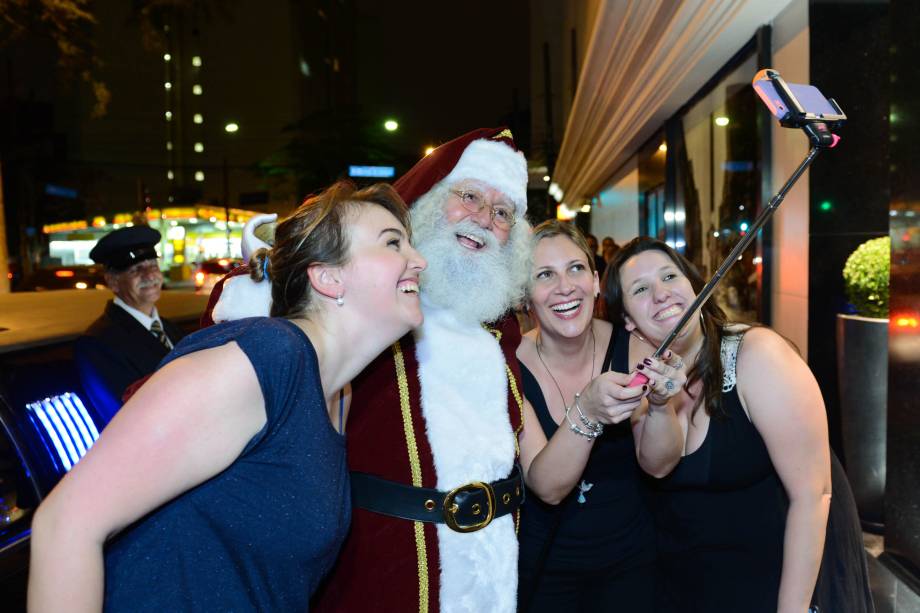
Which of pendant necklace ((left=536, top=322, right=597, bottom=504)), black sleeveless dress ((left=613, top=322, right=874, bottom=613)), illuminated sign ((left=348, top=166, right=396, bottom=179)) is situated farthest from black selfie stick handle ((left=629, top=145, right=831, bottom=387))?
illuminated sign ((left=348, top=166, right=396, bottom=179))

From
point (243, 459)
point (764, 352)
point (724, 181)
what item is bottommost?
point (243, 459)

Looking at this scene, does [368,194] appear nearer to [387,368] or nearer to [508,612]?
[387,368]

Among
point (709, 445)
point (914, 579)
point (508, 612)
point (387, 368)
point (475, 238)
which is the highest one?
point (475, 238)

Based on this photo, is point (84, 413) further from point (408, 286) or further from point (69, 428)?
point (408, 286)

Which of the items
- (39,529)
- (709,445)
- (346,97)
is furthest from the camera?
(346,97)

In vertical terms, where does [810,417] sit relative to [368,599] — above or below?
above

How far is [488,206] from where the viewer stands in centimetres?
247

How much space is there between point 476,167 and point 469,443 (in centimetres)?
100

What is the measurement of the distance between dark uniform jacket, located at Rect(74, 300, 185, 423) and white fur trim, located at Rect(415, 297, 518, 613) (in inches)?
50.3

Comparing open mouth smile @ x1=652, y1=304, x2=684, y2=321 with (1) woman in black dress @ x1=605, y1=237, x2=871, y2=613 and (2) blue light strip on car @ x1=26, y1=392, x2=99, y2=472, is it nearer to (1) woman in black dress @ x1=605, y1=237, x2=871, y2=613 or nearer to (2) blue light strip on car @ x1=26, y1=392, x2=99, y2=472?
(1) woman in black dress @ x1=605, y1=237, x2=871, y2=613

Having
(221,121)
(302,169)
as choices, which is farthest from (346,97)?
(302,169)

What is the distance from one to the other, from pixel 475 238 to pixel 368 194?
0.72 m

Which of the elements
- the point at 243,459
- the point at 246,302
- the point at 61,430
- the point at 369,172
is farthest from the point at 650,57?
the point at 369,172

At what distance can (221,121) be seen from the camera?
186ft
